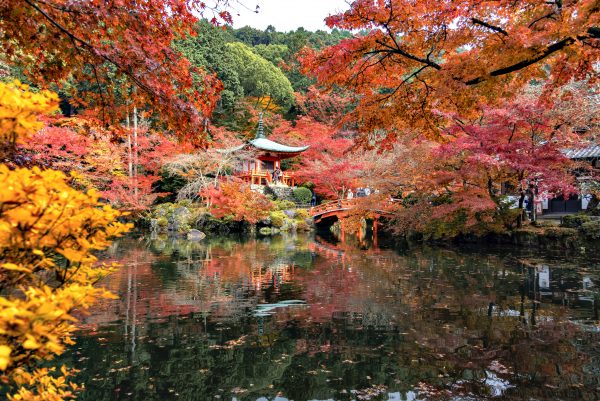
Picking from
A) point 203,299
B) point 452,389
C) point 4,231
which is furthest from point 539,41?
point 203,299

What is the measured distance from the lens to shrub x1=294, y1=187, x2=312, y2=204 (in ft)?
86.0

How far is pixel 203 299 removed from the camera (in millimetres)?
6582

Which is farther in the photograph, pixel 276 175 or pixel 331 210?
pixel 276 175

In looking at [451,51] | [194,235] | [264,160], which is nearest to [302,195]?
[264,160]

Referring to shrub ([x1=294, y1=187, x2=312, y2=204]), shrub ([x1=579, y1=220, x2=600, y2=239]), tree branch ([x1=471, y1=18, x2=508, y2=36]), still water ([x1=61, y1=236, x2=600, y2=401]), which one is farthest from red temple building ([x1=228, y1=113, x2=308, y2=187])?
tree branch ([x1=471, y1=18, x2=508, y2=36])

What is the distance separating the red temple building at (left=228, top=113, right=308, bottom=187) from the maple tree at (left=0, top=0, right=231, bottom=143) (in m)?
20.9

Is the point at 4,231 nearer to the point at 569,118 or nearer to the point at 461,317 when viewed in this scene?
the point at 461,317

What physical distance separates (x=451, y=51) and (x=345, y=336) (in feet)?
12.3

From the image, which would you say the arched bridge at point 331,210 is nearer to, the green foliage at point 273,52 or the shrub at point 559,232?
the shrub at point 559,232

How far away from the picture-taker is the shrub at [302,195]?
26203 millimetres

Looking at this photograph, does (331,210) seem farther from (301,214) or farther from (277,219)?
(277,219)

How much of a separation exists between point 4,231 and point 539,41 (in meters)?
4.34

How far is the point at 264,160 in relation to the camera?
87.9 feet

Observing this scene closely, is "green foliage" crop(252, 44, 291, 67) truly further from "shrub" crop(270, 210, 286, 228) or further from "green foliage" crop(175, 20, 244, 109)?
"shrub" crop(270, 210, 286, 228)
